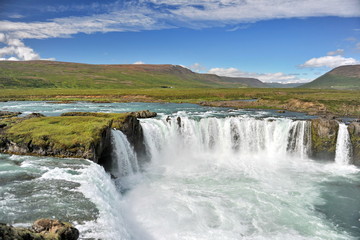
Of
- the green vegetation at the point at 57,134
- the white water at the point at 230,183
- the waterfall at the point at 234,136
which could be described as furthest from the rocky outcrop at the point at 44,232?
the waterfall at the point at 234,136

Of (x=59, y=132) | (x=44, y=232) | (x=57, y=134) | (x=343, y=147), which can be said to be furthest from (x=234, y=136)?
(x=44, y=232)

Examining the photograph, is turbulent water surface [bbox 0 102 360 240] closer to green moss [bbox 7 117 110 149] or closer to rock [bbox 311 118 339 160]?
rock [bbox 311 118 339 160]

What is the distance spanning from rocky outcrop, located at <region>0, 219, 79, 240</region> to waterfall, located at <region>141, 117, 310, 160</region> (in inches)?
1015

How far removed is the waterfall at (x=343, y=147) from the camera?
3259cm

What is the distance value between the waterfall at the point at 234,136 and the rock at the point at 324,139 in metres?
0.86

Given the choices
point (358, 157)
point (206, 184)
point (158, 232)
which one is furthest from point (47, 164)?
point (358, 157)

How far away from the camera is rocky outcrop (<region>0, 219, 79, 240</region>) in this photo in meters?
6.95

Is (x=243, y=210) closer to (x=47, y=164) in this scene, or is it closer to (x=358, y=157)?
(x=47, y=164)

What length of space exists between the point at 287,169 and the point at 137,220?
2110cm

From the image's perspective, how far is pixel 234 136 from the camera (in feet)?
122

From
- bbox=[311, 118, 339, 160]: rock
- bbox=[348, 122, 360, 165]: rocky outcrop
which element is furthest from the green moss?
bbox=[348, 122, 360, 165]: rocky outcrop

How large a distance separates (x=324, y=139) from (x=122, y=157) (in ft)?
88.6

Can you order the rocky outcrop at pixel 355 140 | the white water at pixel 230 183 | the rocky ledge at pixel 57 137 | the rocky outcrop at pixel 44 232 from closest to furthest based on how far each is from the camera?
the rocky outcrop at pixel 44 232 < the white water at pixel 230 183 < the rocky ledge at pixel 57 137 < the rocky outcrop at pixel 355 140

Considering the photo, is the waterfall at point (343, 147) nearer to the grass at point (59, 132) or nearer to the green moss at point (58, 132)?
the grass at point (59, 132)
